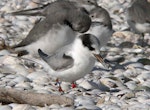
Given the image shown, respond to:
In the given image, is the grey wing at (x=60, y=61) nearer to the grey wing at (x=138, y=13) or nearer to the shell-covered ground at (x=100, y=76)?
the shell-covered ground at (x=100, y=76)

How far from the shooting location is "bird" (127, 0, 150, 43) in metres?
9.48

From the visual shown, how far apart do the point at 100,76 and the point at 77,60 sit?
1090 millimetres

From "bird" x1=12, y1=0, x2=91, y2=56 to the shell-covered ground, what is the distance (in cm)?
26

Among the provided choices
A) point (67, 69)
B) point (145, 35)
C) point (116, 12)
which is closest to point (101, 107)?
point (67, 69)

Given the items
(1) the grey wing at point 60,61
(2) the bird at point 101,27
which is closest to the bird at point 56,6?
(2) the bird at point 101,27

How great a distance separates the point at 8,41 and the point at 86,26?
1.37 metres

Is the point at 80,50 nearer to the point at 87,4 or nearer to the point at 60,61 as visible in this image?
the point at 60,61

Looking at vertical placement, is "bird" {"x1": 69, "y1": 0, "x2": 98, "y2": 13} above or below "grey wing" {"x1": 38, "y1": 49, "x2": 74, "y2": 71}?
above

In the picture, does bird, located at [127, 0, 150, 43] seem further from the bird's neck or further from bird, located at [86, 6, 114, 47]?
the bird's neck

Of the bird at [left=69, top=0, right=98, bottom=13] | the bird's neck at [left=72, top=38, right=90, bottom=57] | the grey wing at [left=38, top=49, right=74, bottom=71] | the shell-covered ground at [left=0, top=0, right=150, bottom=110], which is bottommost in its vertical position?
the shell-covered ground at [left=0, top=0, right=150, bottom=110]

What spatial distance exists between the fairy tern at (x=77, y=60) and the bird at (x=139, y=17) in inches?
136

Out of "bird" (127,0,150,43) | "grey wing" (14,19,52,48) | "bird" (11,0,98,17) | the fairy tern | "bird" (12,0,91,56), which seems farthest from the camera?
"bird" (127,0,150,43)

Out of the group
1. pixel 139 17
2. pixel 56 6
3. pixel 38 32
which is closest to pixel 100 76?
pixel 38 32

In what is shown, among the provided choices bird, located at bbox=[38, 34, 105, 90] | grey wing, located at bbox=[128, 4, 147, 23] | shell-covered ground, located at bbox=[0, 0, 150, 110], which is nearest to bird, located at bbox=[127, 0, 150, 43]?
grey wing, located at bbox=[128, 4, 147, 23]
